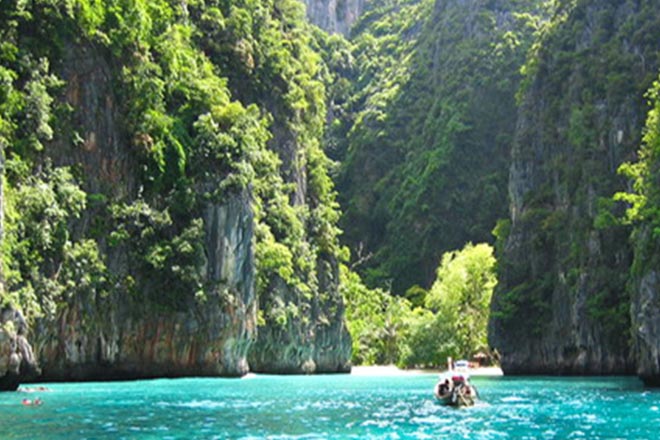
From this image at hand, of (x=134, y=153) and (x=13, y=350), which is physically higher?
(x=134, y=153)

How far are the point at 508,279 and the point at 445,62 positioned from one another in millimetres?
62025

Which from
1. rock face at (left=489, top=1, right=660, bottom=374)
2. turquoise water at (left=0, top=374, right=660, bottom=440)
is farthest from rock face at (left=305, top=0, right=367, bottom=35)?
turquoise water at (left=0, top=374, right=660, bottom=440)

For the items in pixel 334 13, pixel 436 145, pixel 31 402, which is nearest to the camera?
pixel 31 402

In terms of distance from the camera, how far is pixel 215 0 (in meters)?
69.3

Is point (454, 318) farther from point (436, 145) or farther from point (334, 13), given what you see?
point (334, 13)

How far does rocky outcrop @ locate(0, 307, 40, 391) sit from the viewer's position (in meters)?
34.9

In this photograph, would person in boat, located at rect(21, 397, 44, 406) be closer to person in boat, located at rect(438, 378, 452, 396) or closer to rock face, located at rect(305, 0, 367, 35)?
person in boat, located at rect(438, 378, 452, 396)

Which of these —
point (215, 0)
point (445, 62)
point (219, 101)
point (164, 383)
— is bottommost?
point (164, 383)

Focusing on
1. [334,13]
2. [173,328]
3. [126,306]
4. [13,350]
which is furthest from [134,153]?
[334,13]

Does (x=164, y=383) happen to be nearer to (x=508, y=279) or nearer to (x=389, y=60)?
(x=508, y=279)

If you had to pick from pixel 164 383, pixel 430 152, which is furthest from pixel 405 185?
pixel 164 383

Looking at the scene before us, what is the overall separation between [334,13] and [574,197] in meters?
101

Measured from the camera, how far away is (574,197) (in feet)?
222

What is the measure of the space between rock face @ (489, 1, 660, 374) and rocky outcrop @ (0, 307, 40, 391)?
3800 cm
